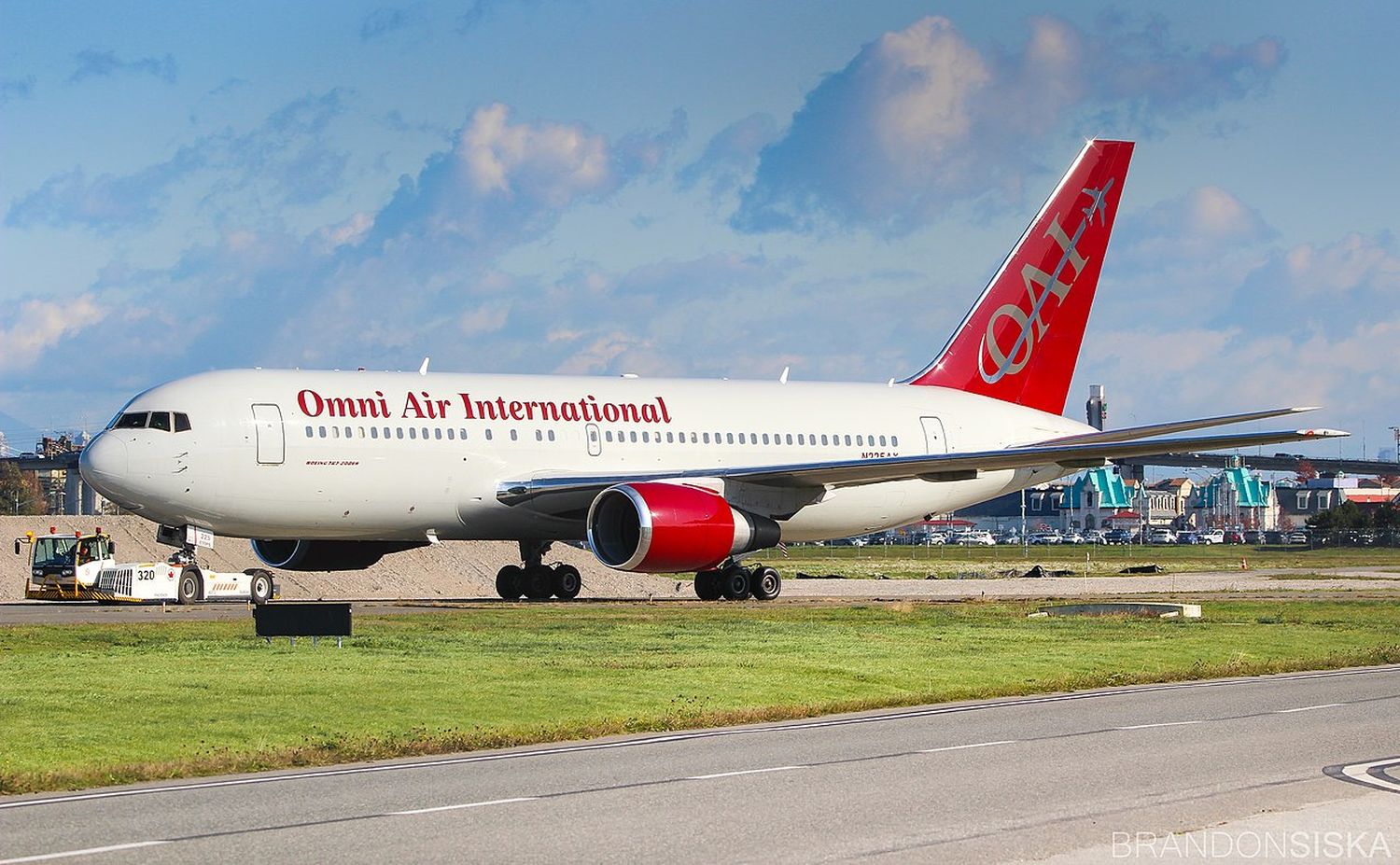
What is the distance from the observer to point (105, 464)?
32219 millimetres

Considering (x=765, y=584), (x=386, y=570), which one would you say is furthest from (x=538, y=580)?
(x=386, y=570)

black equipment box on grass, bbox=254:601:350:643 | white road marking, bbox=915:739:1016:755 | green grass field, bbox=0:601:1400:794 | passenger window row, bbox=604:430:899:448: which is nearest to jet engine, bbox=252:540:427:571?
passenger window row, bbox=604:430:899:448

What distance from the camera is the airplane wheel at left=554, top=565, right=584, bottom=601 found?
129ft

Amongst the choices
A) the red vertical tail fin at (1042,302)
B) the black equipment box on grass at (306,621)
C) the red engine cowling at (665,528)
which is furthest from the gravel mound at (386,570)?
the black equipment box on grass at (306,621)

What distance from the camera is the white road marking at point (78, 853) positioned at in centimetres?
968

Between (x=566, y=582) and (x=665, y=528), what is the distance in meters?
6.56

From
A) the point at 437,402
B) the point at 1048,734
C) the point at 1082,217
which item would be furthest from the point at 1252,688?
the point at 1082,217

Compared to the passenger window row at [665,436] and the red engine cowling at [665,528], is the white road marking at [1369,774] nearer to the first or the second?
the red engine cowling at [665,528]

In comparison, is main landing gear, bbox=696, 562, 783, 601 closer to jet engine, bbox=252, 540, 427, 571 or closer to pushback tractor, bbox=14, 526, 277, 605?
jet engine, bbox=252, 540, 427, 571

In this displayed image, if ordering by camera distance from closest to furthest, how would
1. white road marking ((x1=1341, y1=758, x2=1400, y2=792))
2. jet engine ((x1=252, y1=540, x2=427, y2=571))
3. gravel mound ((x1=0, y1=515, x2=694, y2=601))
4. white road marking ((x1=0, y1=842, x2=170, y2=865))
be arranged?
white road marking ((x1=0, y1=842, x2=170, y2=865))
white road marking ((x1=1341, y1=758, x2=1400, y2=792))
jet engine ((x1=252, y1=540, x2=427, y2=571))
gravel mound ((x1=0, y1=515, x2=694, y2=601))

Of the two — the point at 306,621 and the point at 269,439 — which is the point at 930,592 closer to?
the point at 269,439

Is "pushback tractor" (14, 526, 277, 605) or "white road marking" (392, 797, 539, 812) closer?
"white road marking" (392, 797, 539, 812)

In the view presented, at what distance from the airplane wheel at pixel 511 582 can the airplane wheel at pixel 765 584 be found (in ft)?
17.0

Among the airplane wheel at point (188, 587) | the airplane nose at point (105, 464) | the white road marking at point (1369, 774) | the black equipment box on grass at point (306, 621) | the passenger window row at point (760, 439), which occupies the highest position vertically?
the passenger window row at point (760, 439)
